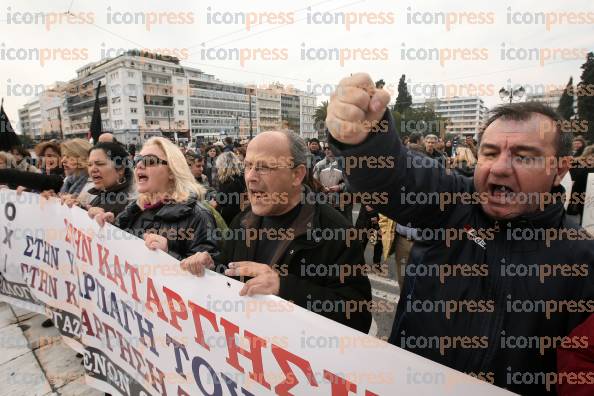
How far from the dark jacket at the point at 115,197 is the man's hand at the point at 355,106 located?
99.7 inches

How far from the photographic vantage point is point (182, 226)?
2.18 metres

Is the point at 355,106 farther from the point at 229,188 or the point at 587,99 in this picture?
the point at 587,99

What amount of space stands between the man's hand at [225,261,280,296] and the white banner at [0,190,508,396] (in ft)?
0.13

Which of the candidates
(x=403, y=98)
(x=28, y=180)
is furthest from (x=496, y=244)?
(x=403, y=98)

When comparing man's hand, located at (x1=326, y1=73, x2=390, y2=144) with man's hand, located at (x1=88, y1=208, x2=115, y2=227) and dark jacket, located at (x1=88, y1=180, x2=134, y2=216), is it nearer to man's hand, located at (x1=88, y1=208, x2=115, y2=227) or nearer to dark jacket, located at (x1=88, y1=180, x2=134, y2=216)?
man's hand, located at (x1=88, y1=208, x2=115, y2=227)

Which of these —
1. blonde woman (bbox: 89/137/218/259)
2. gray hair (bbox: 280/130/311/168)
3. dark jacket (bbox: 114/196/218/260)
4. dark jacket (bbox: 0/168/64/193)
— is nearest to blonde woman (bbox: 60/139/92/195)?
dark jacket (bbox: 0/168/64/193)

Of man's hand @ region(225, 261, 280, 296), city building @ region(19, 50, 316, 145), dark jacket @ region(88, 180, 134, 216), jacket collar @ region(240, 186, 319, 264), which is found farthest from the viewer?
city building @ region(19, 50, 316, 145)

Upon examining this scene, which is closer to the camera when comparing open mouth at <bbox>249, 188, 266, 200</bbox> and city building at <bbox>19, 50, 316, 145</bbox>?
open mouth at <bbox>249, 188, 266, 200</bbox>

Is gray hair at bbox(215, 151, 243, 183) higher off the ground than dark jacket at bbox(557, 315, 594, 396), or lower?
higher

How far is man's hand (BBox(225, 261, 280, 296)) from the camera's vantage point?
1.33 metres

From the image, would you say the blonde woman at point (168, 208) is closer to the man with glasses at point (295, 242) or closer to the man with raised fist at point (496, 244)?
the man with glasses at point (295, 242)

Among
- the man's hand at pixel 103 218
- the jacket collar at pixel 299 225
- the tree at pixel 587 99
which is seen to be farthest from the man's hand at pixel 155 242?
the tree at pixel 587 99

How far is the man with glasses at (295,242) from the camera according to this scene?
1.58 meters

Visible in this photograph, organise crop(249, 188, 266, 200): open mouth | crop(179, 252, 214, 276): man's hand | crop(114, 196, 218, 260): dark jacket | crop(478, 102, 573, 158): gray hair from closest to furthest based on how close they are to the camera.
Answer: crop(478, 102, 573, 158): gray hair → crop(179, 252, 214, 276): man's hand → crop(249, 188, 266, 200): open mouth → crop(114, 196, 218, 260): dark jacket
